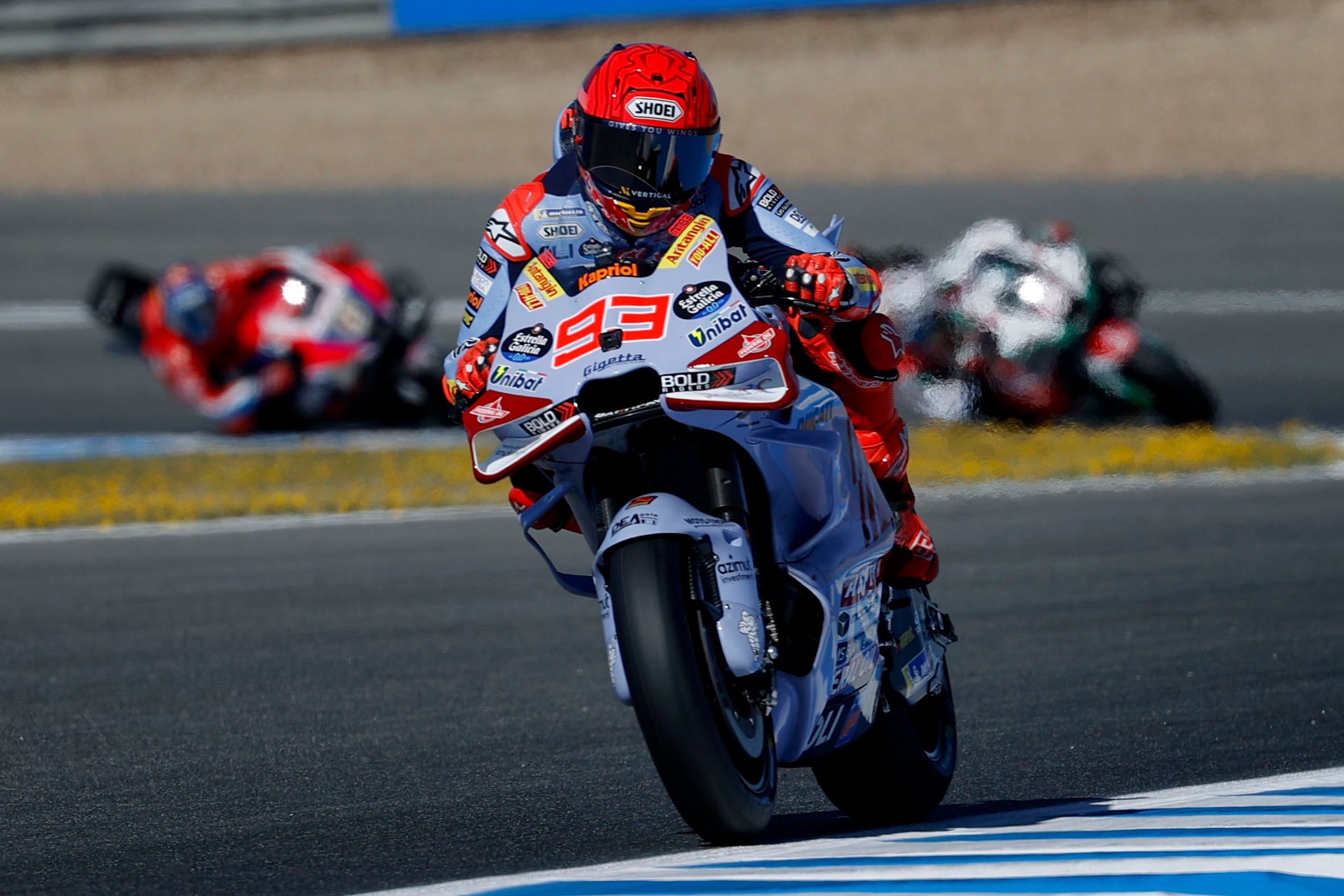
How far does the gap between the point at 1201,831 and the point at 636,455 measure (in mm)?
1345

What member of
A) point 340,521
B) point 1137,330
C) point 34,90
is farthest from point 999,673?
point 34,90

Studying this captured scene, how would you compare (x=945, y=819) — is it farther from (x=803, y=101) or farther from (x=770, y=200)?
(x=803, y=101)

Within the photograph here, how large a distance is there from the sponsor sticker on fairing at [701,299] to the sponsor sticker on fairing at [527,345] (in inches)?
10.2

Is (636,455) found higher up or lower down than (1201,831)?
higher up

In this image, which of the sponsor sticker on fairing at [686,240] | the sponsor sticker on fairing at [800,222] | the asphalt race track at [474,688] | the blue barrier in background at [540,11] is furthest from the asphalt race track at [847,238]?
the sponsor sticker on fairing at [686,240]

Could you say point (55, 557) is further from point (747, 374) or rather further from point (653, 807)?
point (747, 374)

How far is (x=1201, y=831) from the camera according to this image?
13.7ft

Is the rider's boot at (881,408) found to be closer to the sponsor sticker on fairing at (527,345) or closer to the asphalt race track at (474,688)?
the asphalt race track at (474,688)

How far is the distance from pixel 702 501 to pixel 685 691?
1.55 feet

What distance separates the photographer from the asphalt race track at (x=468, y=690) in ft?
15.0

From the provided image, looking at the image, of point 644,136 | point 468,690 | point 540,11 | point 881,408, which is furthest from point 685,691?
point 540,11

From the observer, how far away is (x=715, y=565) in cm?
402

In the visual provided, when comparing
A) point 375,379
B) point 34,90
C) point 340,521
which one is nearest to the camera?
point 340,521

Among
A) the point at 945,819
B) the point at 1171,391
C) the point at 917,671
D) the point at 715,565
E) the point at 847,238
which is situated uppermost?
the point at 715,565
